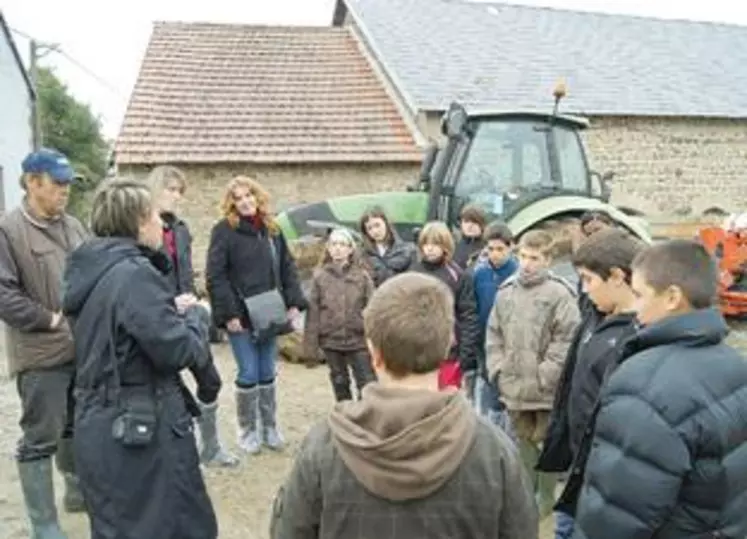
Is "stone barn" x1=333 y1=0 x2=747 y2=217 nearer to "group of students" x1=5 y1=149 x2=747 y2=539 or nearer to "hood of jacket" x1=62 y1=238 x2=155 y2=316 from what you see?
"group of students" x1=5 y1=149 x2=747 y2=539

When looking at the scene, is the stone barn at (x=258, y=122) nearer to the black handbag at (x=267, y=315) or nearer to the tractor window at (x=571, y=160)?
the tractor window at (x=571, y=160)

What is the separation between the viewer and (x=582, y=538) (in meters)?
2.28

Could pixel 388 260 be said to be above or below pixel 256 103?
below

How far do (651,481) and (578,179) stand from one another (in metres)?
6.70

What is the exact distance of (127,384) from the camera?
2789 mm

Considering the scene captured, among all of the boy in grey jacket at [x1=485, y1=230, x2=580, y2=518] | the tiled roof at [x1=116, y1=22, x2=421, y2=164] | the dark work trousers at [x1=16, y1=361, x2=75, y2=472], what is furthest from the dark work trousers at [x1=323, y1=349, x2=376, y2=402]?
the tiled roof at [x1=116, y1=22, x2=421, y2=164]

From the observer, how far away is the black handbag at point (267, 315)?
482 cm

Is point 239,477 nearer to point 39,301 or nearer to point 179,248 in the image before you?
point 179,248

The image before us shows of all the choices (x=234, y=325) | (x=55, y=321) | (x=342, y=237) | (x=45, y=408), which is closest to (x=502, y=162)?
(x=342, y=237)

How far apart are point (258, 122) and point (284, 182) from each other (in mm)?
1406

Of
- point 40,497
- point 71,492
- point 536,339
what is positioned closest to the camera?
point 40,497

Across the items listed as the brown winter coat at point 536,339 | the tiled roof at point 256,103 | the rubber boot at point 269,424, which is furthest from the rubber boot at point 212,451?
the tiled roof at point 256,103

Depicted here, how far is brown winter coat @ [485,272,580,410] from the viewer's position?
3.94m

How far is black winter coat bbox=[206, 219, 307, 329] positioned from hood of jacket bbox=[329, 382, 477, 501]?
322cm
